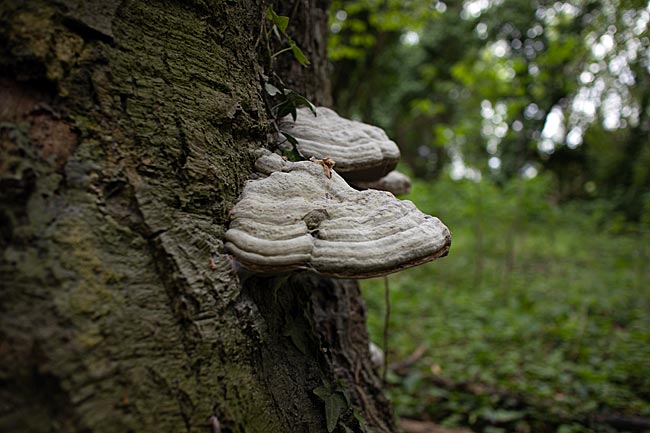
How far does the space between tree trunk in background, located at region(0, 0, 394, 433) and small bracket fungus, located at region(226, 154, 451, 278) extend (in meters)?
0.10

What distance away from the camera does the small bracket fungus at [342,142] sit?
167cm

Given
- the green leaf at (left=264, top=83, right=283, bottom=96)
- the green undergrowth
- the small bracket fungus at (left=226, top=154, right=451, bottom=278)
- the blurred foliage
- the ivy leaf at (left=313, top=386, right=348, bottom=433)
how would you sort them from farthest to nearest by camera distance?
1. the blurred foliage
2. the green undergrowth
3. the green leaf at (left=264, top=83, right=283, bottom=96)
4. the ivy leaf at (left=313, top=386, right=348, bottom=433)
5. the small bracket fungus at (left=226, top=154, right=451, bottom=278)

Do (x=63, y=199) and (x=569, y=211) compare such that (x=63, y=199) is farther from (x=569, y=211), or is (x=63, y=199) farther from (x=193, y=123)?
(x=569, y=211)

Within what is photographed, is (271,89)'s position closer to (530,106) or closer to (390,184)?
(390,184)

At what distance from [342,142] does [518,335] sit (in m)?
4.27

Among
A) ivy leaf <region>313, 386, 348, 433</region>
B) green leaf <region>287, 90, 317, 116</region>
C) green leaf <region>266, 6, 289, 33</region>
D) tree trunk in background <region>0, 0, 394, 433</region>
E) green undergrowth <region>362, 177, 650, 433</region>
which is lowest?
green undergrowth <region>362, 177, 650, 433</region>

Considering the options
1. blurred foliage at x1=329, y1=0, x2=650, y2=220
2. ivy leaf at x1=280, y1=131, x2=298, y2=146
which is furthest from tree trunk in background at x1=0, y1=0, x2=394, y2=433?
blurred foliage at x1=329, y1=0, x2=650, y2=220

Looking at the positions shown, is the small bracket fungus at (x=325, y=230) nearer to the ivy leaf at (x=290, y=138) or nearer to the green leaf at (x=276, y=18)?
the ivy leaf at (x=290, y=138)

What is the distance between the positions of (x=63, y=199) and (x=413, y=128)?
23548 millimetres

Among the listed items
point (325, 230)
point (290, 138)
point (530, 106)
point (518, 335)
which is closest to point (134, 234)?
point (325, 230)

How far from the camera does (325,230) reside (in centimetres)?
124

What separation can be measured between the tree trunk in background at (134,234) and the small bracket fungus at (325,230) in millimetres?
99

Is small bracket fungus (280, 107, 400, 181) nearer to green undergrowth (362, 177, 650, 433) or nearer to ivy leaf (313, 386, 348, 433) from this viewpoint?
ivy leaf (313, 386, 348, 433)

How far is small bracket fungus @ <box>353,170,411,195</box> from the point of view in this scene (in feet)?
6.86
